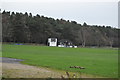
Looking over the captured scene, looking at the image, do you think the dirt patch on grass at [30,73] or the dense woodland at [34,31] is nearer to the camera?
the dirt patch on grass at [30,73]

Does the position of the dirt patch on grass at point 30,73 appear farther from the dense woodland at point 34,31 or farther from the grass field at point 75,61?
the dense woodland at point 34,31

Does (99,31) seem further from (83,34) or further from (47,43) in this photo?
(47,43)

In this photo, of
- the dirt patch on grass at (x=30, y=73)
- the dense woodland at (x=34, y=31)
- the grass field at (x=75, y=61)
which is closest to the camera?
the dirt patch on grass at (x=30, y=73)

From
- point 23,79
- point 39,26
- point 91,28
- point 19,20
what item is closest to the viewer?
point 23,79

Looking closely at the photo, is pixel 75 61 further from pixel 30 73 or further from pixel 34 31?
pixel 34 31

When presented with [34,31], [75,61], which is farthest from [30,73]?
[34,31]

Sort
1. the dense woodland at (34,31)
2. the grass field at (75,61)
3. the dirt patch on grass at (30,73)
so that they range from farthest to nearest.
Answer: the dense woodland at (34,31)
the grass field at (75,61)
the dirt patch on grass at (30,73)

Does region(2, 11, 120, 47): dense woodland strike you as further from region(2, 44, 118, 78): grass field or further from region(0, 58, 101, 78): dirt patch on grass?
region(0, 58, 101, 78): dirt patch on grass

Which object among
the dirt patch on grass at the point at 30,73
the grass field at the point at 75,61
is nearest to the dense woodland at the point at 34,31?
the grass field at the point at 75,61

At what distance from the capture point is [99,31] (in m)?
162

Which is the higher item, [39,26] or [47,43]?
[39,26]

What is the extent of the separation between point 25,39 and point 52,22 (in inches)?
1081

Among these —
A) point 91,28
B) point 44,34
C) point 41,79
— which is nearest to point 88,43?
point 91,28

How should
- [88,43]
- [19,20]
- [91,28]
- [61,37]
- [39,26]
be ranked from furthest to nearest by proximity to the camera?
[91,28] → [88,43] → [61,37] → [39,26] → [19,20]
